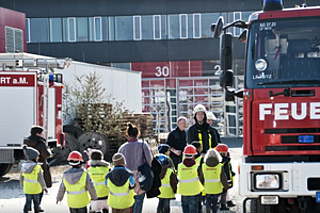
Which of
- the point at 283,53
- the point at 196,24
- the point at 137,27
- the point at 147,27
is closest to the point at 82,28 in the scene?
the point at 137,27

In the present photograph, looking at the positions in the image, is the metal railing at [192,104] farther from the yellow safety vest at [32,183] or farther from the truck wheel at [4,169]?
the yellow safety vest at [32,183]

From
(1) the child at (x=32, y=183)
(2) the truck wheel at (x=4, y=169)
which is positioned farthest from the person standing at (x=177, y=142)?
(2) the truck wheel at (x=4, y=169)

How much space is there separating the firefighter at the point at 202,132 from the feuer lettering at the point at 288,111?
3.24 meters

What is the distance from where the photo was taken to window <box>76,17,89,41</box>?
43188 millimetres

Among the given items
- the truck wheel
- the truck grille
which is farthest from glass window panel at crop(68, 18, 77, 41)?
the truck grille

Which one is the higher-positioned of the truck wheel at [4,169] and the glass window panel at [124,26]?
the glass window panel at [124,26]

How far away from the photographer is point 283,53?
926 cm

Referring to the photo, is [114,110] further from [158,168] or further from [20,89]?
[158,168]

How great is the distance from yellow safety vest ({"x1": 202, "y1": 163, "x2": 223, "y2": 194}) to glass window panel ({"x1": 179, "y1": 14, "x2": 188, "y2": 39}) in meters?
31.7

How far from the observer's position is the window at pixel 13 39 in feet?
102

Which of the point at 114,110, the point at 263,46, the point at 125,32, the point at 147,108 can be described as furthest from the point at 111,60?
the point at 263,46

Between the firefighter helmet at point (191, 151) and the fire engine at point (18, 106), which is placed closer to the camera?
the firefighter helmet at point (191, 151)

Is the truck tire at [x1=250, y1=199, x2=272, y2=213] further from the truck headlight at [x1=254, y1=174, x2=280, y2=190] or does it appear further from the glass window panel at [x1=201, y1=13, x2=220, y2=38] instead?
the glass window panel at [x1=201, y1=13, x2=220, y2=38]

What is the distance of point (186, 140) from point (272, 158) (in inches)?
165
